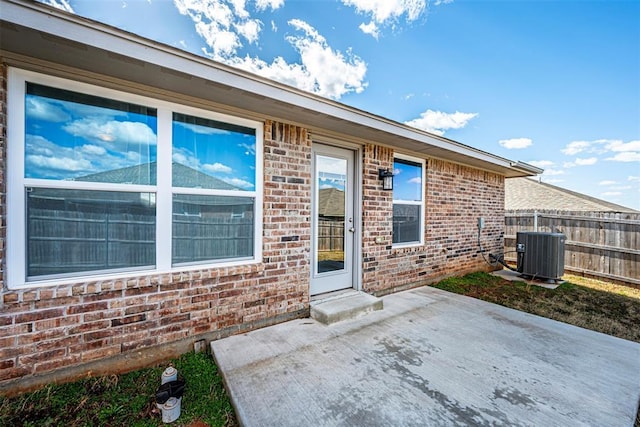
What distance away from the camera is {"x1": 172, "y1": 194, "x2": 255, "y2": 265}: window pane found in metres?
2.68

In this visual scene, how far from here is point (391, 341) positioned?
9.15 ft

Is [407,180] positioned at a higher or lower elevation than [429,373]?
higher

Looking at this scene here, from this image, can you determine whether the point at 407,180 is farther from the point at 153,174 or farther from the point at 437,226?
the point at 153,174

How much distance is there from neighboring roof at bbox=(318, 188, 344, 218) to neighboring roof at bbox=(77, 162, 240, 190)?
4.41ft

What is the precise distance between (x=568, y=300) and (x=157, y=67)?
22.7ft

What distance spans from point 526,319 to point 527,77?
7.09 meters

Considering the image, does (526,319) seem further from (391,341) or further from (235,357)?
(235,357)

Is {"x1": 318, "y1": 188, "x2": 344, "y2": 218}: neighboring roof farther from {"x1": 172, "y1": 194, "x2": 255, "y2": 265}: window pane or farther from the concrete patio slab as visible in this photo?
the concrete patio slab

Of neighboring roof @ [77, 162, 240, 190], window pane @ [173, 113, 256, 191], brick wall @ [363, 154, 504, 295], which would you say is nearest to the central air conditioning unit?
brick wall @ [363, 154, 504, 295]

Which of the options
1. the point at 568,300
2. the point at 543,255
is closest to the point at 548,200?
the point at 543,255

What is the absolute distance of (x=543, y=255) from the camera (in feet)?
18.8

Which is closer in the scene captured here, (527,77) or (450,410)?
(450,410)

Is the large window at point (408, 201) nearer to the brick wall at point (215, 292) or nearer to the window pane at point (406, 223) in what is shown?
the window pane at point (406, 223)

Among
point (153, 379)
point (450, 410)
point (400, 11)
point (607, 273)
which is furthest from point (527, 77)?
point (153, 379)
